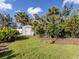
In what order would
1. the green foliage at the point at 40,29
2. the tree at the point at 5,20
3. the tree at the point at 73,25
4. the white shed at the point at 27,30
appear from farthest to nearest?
the tree at the point at 5,20 < the white shed at the point at 27,30 < the green foliage at the point at 40,29 < the tree at the point at 73,25

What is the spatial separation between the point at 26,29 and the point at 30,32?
1.28 meters

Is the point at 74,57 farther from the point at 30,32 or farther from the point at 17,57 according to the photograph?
the point at 30,32

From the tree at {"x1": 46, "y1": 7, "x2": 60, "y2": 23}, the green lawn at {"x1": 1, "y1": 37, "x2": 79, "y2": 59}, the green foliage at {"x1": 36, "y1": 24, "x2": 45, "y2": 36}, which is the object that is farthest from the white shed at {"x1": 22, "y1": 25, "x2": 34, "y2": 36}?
the green lawn at {"x1": 1, "y1": 37, "x2": 79, "y2": 59}

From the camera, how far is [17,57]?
10.9 meters

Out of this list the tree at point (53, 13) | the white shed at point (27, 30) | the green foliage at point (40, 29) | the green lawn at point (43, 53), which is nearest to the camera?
the green lawn at point (43, 53)

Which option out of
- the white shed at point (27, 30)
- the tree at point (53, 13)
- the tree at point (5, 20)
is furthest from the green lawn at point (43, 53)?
the tree at point (5, 20)

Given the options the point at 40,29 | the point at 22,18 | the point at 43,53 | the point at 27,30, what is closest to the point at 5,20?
the point at 22,18

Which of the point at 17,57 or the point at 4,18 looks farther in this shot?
the point at 4,18

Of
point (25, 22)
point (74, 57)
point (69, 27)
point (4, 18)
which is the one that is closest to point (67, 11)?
point (69, 27)

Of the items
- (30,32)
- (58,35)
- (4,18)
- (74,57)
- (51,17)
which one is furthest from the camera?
(4,18)

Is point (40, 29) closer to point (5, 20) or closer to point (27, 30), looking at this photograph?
point (27, 30)

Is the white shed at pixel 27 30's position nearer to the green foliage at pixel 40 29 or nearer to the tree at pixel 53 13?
the tree at pixel 53 13

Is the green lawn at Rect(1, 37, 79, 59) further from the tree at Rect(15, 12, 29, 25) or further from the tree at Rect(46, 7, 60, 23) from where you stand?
the tree at Rect(15, 12, 29, 25)

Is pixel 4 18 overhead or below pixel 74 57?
overhead
